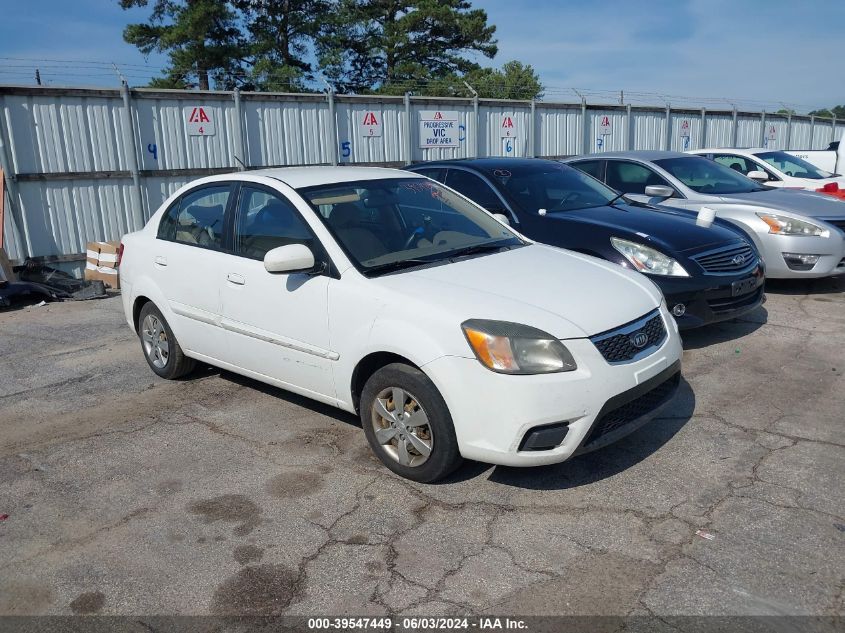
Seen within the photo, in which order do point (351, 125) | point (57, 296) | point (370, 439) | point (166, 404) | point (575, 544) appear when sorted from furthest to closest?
point (351, 125), point (57, 296), point (166, 404), point (370, 439), point (575, 544)

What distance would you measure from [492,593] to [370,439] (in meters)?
1.33

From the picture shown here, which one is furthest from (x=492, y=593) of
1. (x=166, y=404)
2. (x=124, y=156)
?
(x=124, y=156)

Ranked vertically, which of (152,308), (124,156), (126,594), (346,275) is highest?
(124,156)

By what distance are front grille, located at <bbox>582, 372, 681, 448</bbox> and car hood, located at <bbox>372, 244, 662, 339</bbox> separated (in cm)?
43

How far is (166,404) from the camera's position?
18.2ft

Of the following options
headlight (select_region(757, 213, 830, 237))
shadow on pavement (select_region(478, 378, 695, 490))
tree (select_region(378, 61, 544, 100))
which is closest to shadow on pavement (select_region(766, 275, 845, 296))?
headlight (select_region(757, 213, 830, 237))

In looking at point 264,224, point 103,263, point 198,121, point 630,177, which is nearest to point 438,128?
point 198,121

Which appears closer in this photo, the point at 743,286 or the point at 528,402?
the point at 528,402

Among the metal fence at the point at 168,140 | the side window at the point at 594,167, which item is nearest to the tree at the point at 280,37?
the metal fence at the point at 168,140

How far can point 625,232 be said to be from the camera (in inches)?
251

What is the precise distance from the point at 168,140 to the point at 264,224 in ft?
22.9

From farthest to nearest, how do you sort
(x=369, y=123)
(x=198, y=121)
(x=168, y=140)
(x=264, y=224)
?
(x=369, y=123) → (x=198, y=121) → (x=168, y=140) → (x=264, y=224)

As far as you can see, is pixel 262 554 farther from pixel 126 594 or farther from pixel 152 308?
pixel 152 308

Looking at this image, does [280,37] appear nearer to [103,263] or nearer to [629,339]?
[103,263]
